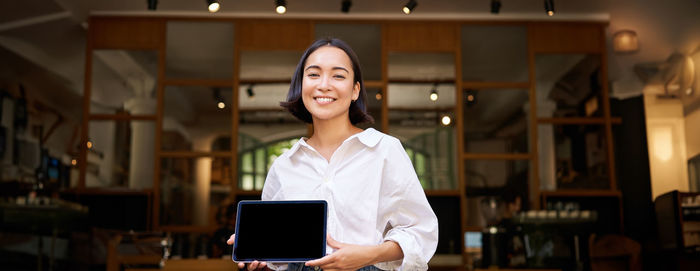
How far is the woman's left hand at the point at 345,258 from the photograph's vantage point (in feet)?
3.69

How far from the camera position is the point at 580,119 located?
6102 mm

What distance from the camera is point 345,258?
1.13 meters

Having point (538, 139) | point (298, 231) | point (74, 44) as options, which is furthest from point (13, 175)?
point (298, 231)

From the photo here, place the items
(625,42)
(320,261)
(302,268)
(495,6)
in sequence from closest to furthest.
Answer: (320,261), (302,268), (495,6), (625,42)

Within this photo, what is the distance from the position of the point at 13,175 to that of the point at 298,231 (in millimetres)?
4977

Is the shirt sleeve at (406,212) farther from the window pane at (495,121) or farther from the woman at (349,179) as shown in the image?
the window pane at (495,121)

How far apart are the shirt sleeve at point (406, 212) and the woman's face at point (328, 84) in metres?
0.13

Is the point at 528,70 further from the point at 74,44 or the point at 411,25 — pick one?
the point at 74,44

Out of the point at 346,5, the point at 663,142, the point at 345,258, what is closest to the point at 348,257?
the point at 345,258

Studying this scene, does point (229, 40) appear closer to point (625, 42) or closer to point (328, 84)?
point (625, 42)

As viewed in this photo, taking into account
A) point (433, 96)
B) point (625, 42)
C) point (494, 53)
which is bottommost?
point (433, 96)

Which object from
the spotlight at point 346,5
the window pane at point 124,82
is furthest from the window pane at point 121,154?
the spotlight at point 346,5

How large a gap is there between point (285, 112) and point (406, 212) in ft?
14.6

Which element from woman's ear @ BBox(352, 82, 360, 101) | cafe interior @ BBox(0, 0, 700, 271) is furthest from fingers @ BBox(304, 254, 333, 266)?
cafe interior @ BBox(0, 0, 700, 271)
